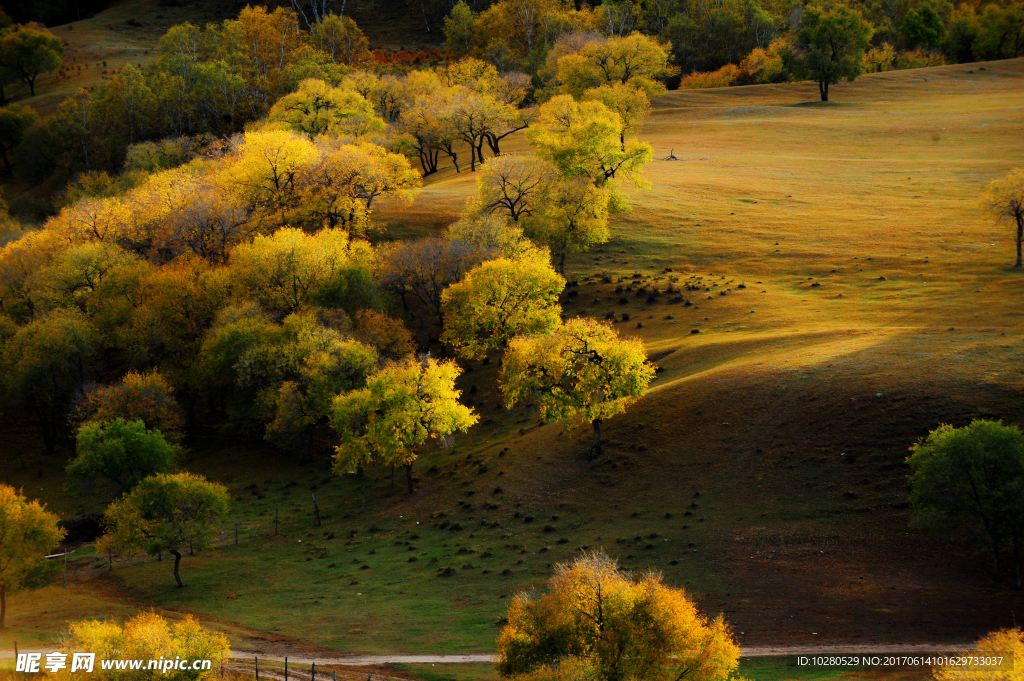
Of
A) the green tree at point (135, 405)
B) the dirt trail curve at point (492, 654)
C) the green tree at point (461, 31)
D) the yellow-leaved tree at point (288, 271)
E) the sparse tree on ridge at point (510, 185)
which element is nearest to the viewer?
the dirt trail curve at point (492, 654)

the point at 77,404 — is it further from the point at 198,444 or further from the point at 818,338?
the point at 818,338

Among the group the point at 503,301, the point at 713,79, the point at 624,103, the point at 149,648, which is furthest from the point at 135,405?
the point at 713,79

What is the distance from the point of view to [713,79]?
146m

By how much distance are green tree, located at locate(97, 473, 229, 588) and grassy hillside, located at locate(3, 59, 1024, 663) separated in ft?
8.27

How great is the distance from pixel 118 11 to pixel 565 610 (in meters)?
197

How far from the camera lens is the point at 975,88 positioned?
127562mm

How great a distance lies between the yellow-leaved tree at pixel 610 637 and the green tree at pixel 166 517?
26859 mm

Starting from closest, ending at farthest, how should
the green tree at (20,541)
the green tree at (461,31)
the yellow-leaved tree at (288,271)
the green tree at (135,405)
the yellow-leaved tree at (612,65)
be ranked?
the green tree at (20,541), the green tree at (135,405), the yellow-leaved tree at (288,271), the yellow-leaved tree at (612,65), the green tree at (461,31)

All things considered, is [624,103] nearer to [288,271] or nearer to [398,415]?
[288,271]

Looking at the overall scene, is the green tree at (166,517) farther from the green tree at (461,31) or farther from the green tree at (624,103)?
the green tree at (461,31)

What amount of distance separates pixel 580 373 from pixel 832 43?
89.1 meters

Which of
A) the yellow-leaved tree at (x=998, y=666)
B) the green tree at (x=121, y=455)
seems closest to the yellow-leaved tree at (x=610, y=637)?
the yellow-leaved tree at (x=998, y=666)

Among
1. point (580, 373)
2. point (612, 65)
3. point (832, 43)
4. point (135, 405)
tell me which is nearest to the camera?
point (580, 373)

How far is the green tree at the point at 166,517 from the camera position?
4812 centimetres
